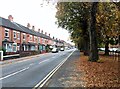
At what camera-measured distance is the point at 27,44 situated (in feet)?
226

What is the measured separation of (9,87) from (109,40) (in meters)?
46.2

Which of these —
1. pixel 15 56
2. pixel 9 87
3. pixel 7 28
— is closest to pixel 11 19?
pixel 7 28

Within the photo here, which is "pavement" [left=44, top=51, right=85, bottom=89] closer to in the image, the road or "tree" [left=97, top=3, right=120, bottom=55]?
the road

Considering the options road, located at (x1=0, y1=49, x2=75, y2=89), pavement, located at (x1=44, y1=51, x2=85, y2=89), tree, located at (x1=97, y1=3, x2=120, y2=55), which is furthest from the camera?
tree, located at (x1=97, y1=3, x2=120, y2=55)

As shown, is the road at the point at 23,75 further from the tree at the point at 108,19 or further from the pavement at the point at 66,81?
the tree at the point at 108,19

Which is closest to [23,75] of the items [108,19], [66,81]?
[66,81]

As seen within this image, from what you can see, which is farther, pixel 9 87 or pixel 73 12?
pixel 73 12

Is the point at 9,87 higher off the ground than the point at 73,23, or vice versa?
the point at 73,23

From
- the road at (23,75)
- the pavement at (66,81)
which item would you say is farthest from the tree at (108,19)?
the pavement at (66,81)

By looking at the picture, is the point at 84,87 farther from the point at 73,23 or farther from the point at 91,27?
the point at 73,23

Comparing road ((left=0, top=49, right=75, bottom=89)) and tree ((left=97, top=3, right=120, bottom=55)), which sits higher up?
tree ((left=97, top=3, right=120, bottom=55))

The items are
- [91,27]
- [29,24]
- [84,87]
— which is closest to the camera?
[84,87]

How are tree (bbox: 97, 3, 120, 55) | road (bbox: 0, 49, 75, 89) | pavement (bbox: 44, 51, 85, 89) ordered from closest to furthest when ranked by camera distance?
pavement (bbox: 44, 51, 85, 89) → road (bbox: 0, 49, 75, 89) → tree (bbox: 97, 3, 120, 55)

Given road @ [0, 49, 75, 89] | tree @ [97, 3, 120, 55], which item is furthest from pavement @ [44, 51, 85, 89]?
tree @ [97, 3, 120, 55]
